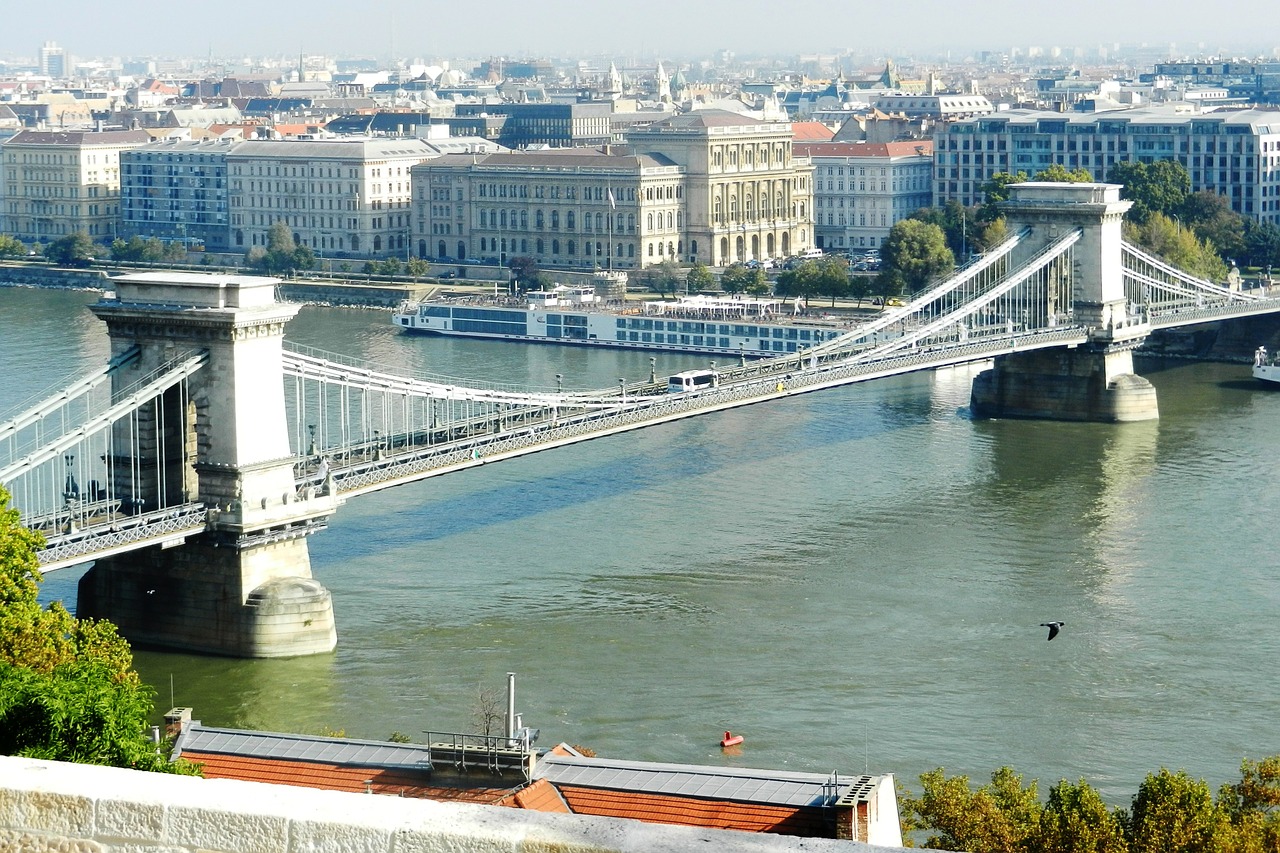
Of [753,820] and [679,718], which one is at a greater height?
[753,820]

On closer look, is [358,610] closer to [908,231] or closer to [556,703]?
[556,703]

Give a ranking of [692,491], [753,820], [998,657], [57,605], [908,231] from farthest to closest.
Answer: [908,231], [692,491], [998,657], [57,605], [753,820]

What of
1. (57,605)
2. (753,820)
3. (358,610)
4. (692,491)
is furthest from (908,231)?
(753,820)

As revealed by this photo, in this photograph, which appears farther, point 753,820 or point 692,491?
point 692,491

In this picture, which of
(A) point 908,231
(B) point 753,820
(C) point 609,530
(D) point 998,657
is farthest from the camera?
(A) point 908,231

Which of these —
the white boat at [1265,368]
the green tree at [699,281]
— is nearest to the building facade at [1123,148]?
the green tree at [699,281]

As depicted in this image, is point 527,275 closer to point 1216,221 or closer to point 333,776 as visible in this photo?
point 1216,221
